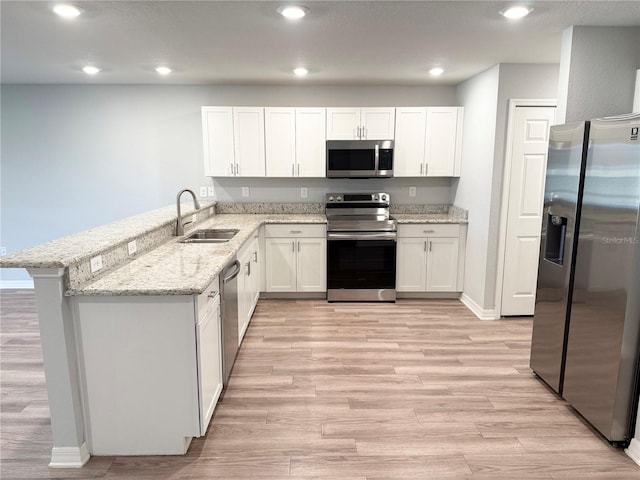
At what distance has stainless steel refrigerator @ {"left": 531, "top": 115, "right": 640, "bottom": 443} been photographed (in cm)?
218

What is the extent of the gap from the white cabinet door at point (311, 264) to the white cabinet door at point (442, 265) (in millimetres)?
1183

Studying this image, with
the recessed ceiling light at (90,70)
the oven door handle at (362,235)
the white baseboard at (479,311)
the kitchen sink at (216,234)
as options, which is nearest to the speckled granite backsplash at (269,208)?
the oven door handle at (362,235)

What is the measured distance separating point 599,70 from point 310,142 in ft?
8.99

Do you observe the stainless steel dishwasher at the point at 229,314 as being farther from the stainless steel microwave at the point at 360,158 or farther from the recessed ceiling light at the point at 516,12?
the recessed ceiling light at the point at 516,12

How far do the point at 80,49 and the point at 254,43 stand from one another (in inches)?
54.9

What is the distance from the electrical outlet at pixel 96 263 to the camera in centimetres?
226

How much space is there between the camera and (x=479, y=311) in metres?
4.29

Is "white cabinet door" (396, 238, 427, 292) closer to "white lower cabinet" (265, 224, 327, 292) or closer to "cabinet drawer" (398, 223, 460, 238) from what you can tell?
"cabinet drawer" (398, 223, 460, 238)

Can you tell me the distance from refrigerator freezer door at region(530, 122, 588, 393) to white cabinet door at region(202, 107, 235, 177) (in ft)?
10.5

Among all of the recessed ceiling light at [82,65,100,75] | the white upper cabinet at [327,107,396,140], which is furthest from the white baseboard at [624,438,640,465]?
the recessed ceiling light at [82,65,100,75]

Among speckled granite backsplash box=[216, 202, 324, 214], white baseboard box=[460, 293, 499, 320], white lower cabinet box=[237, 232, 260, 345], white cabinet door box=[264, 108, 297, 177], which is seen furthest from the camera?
speckled granite backsplash box=[216, 202, 324, 214]

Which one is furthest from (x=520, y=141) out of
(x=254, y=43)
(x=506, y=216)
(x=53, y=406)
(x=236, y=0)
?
(x=53, y=406)

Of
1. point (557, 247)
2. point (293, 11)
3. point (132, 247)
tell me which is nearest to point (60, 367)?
point (132, 247)

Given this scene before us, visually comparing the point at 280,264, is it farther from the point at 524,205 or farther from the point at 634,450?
the point at 634,450
